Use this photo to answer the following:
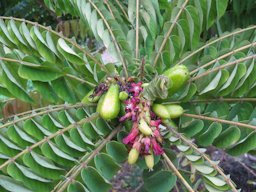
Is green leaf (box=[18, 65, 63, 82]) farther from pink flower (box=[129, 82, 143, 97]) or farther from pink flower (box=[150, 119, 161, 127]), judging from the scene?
pink flower (box=[150, 119, 161, 127])

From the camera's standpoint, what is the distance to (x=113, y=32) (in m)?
1.95

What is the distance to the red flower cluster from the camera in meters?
1.52

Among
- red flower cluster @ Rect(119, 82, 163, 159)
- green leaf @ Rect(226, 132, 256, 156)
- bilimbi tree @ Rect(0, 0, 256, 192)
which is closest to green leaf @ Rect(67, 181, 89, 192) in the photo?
bilimbi tree @ Rect(0, 0, 256, 192)

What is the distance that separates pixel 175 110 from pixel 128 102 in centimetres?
19

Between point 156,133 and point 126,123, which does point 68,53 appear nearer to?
point 126,123

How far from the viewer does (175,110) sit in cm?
170

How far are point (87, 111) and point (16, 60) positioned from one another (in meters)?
0.35

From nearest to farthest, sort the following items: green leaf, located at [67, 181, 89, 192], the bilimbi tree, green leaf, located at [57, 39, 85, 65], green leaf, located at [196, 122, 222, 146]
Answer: green leaf, located at [67, 181, 89, 192] < the bilimbi tree < green leaf, located at [196, 122, 222, 146] < green leaf, located at [57, 39, 85, 65]

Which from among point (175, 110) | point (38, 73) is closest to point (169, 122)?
point (175, 110)

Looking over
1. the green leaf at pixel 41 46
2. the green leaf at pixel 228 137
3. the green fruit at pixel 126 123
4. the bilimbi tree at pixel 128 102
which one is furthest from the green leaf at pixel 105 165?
the green leaf at pixel 41 46

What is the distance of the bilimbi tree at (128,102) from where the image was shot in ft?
4.89

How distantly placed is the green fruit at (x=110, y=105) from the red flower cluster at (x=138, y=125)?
39 mm

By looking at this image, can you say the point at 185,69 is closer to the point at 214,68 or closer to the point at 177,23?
the point at 214,68

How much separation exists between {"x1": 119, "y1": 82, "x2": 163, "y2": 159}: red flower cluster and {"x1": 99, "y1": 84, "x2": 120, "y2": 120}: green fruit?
39mm
